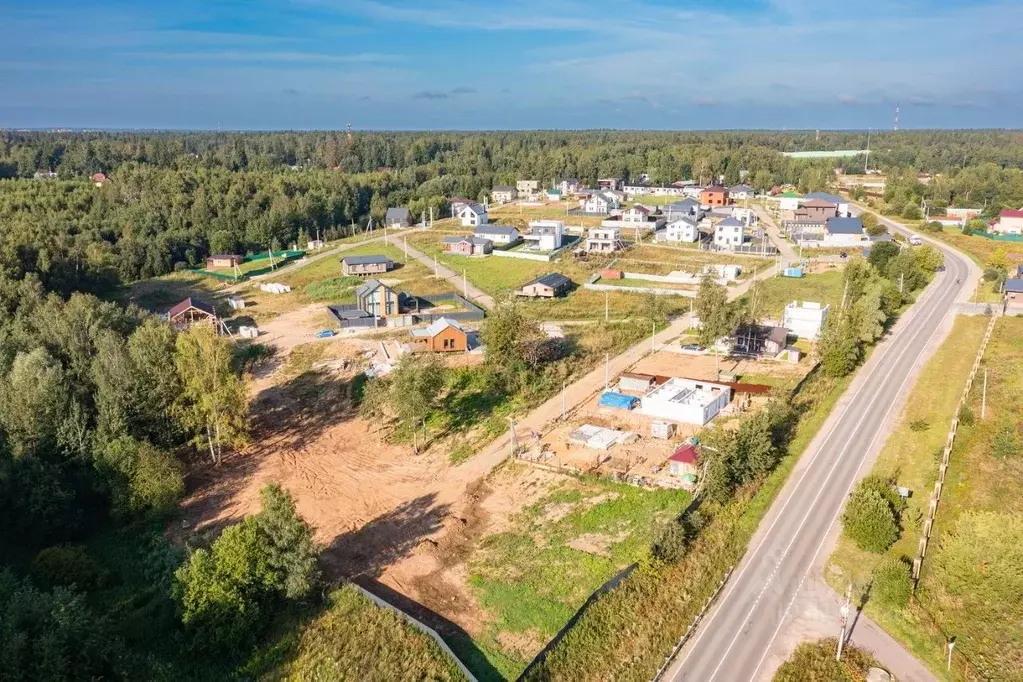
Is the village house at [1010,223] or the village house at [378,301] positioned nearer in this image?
the village house at [378,301]

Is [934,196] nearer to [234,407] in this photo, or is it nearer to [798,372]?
[798,372]

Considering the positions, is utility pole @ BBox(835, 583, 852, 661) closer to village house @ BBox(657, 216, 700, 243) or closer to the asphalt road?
the asphalt road

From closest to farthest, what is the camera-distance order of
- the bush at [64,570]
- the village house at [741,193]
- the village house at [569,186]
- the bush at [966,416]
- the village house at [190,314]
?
1. the bush at [64,570]
2. the bush at [966,416]
3. the village house at [190,314]
4. the village house at [741,193]
5. the village house at [569,186]

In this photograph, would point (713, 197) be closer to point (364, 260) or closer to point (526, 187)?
point (526, 187)

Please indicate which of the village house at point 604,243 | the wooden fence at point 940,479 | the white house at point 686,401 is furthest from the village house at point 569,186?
the white house at point 686,401

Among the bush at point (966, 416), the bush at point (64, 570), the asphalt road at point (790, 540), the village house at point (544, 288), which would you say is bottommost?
the bush at point (64, 570)

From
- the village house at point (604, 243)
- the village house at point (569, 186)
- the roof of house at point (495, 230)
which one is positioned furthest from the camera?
the village house at point (569, 186)

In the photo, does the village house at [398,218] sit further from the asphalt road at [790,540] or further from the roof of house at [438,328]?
the asphalt road at [790,540]
